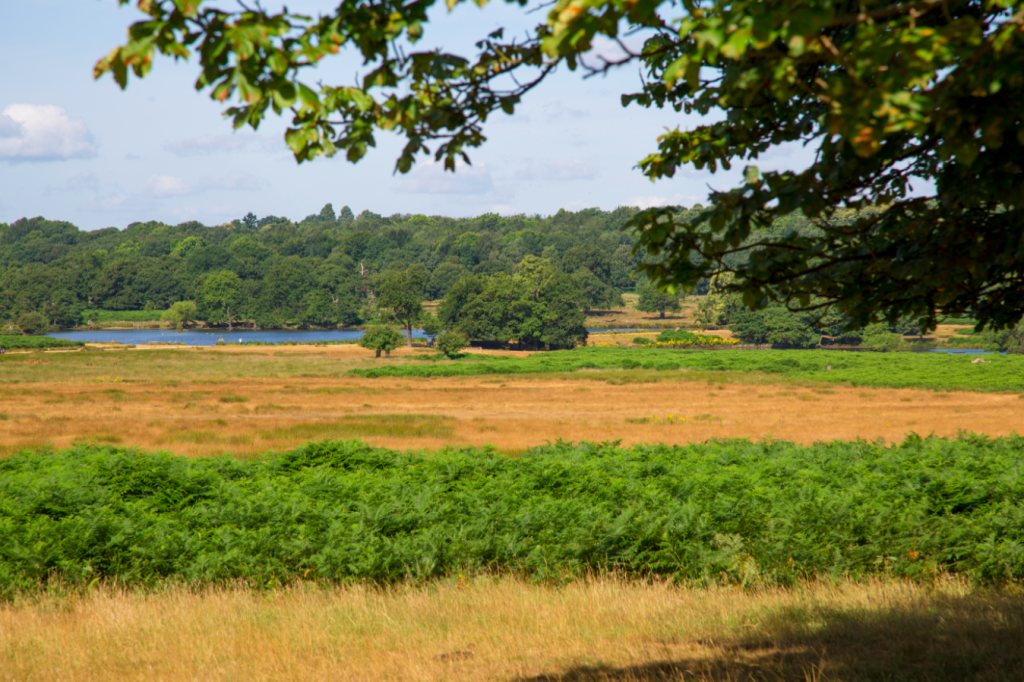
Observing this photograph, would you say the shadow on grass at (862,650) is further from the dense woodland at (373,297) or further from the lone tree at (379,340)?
the dense woodland at (373,297)

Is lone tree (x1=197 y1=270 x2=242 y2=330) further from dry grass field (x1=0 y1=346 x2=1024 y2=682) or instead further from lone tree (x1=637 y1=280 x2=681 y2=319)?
dry grass field (x1=0 y1=346 x2=1024 y2=682)

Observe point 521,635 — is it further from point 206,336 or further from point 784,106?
point 206,336

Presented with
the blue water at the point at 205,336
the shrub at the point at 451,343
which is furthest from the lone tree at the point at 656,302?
the shrub at the point at 451,343

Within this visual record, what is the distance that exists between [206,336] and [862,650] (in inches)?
6063

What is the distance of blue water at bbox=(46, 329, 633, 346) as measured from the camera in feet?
447

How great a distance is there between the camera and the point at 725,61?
4684 millimetres

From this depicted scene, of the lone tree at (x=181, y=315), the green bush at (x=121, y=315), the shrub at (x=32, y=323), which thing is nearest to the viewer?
the shrub at (x=32, y=323)

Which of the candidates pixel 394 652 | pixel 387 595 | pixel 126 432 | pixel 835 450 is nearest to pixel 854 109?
pixel 394 652

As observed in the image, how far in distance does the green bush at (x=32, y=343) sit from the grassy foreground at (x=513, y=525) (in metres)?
113

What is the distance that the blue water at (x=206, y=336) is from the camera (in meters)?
136

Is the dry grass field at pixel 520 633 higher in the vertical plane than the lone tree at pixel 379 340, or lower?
higher

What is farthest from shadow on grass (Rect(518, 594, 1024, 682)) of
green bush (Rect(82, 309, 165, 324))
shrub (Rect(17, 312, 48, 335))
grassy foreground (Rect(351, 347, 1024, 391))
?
green bush (Rect(82, 309, 165, 324))

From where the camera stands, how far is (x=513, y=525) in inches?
353

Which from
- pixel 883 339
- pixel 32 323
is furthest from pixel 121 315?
pixel 883 339
